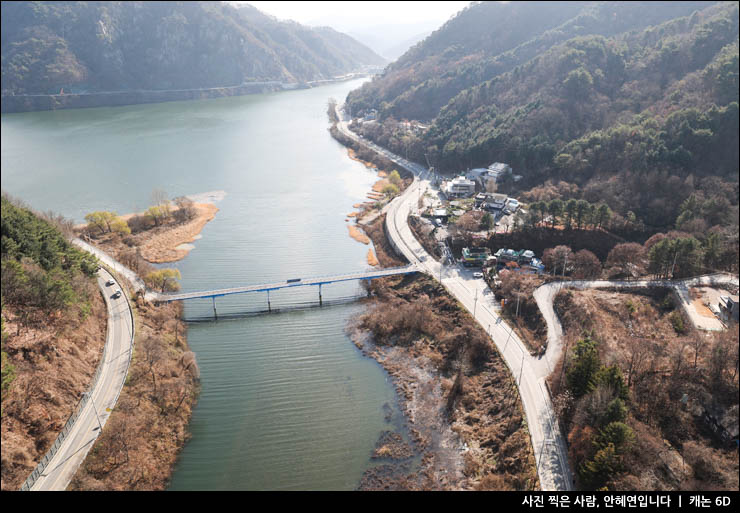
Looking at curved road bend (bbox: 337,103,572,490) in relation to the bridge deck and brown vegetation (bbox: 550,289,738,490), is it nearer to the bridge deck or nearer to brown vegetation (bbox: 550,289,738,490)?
brown vegetation (bbox: 550,289,738,490)

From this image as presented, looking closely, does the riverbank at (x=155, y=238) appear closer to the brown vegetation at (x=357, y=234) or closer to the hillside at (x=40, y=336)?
the hillside at (x=40, y=336)

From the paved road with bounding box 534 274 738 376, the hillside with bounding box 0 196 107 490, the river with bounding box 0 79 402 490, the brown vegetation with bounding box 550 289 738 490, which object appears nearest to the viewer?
the brown vegetation with bounding box 550 289 738 490

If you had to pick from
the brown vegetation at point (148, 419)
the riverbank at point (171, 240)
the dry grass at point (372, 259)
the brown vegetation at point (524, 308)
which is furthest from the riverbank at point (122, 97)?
the brown vegetation at point (524, 308)

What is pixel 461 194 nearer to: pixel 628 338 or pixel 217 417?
pixel 628 338

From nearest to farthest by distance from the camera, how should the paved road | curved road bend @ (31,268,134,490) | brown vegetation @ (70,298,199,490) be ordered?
1. curved road bend @ (31,268,134,490)
2. brown vegetation @ (70,298,199,490)
3. the paved road

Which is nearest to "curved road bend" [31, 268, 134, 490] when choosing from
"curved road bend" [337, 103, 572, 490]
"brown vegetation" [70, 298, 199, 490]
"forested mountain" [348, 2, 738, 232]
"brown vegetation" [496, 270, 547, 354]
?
"brown vegetation" [70, 298, 199, 490]

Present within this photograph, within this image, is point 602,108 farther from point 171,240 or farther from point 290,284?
point 171,240

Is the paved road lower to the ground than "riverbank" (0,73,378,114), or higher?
lower
